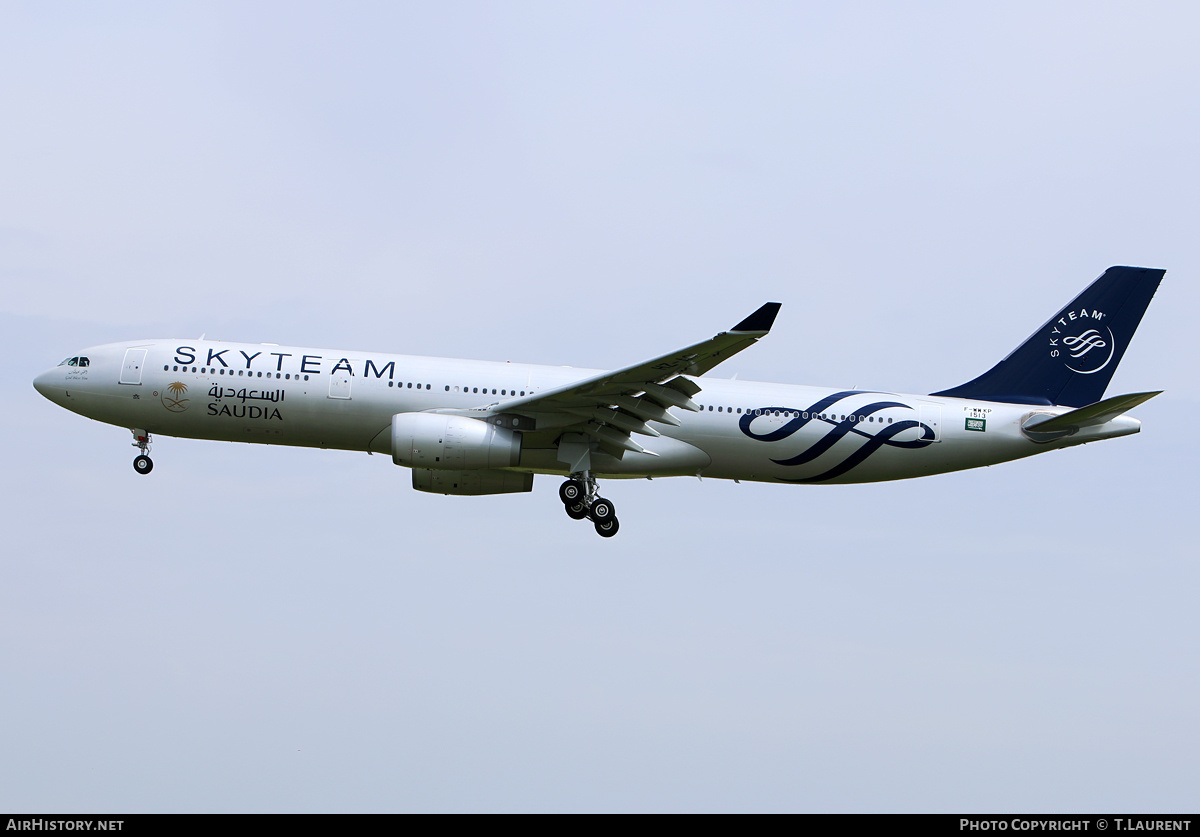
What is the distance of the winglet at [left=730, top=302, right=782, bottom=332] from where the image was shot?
23.9 meters

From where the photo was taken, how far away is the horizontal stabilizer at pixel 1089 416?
92.2ft

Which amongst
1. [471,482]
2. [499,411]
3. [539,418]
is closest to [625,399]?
[539,418]

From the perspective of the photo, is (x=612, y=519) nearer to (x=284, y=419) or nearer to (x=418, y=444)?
(x=418, y=444)

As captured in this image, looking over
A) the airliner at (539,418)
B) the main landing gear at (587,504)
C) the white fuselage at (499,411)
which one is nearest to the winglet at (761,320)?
the airliner at (539,418)

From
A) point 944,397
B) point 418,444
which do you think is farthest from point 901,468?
point 418,444

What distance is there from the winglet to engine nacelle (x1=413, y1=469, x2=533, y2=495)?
8.65m

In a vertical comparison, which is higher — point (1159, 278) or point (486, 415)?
point (1159, 278)

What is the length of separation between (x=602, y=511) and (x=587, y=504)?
51 centimetres

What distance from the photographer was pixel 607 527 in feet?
97.9

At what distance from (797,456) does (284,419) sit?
1227 centimetres

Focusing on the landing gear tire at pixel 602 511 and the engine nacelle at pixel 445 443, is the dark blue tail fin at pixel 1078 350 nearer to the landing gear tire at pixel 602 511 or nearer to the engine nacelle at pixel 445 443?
the landing gear tire at pixel 602 511

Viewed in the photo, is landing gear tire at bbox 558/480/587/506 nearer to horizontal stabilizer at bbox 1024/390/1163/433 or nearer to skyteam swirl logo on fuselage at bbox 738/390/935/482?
skyteam swirl logo on fuselage at bbox 738/390/935/482

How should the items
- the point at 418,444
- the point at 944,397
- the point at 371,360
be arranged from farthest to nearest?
the point at 944,397 → the point at 371,360 → the point at 418,444

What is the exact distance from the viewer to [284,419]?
28812 millimetres
